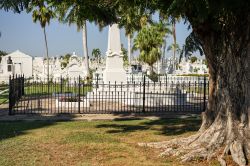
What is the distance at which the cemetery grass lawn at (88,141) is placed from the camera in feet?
23.5

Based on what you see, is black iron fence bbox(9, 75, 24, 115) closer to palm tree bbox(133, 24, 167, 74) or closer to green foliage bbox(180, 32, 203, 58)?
green foliage bbox(180, 32, 203, 58)

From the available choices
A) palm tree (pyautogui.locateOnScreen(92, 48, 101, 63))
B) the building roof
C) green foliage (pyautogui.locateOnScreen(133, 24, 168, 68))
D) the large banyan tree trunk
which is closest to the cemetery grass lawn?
the large banyan tree trunk

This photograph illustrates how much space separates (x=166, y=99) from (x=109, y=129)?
758 cm

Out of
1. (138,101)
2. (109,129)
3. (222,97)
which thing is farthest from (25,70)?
(222,97)

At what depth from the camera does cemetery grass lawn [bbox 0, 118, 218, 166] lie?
23.5ft

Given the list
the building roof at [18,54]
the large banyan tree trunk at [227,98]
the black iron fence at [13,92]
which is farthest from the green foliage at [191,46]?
the building roof at [18,54]

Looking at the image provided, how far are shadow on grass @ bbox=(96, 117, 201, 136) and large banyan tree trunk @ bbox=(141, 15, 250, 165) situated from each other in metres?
2.38

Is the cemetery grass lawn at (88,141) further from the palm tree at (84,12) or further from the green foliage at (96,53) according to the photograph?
the green foliage at (96,53)

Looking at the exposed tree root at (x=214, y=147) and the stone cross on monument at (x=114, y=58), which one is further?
the stone cross on monument at (x=114, y=58)

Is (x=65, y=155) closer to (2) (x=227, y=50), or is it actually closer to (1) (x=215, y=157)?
(1) (x=215, y=157)

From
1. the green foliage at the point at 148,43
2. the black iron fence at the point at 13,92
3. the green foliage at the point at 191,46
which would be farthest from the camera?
the green foliage at the point at 148,43

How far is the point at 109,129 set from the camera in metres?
10.7

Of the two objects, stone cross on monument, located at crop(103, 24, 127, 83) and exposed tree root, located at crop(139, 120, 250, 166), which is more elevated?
stone cross on monument, located at crop(103, 24, 127, 83)

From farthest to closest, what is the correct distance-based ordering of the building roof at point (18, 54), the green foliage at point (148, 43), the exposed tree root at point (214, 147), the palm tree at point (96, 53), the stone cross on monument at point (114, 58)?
the palm tree at point (96, 53) < the building roof at point (18, 54) < the green foliage at point (148, 43) < the stone cross on monument at point (114, 58) < the exposed tree root at point (214, 147)
